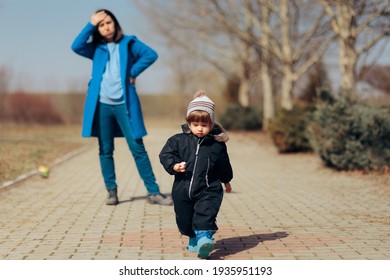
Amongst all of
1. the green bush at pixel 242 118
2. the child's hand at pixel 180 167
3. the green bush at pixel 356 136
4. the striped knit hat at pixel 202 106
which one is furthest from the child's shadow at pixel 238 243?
the green bush at pixel 242 118

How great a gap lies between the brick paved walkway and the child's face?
968mm

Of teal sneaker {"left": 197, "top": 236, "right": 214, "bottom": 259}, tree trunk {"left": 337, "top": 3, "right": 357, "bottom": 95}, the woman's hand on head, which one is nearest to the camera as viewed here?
teal sneaker {"left": 197, "top": 236, "right": 214, "bottom": 259}

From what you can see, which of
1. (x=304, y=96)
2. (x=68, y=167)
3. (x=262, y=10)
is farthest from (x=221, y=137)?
(x=304, y=96)

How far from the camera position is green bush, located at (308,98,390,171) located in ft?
36.4

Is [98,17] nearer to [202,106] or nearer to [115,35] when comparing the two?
[115,35]

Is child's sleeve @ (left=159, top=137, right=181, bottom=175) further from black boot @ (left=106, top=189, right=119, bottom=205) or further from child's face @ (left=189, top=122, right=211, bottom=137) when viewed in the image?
black boot @ (left=106, top=189, right=119, bottom=205)

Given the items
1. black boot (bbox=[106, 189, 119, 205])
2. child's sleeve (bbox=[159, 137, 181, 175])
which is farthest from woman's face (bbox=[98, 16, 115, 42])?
child's sleeve (bbox=[159, 137, 181, 175])

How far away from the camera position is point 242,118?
97.1 ft

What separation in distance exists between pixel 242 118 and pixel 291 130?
13492 mm

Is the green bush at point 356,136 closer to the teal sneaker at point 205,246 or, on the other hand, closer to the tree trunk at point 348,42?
the tree trunk at point 348,42

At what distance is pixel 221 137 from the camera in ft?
16.5

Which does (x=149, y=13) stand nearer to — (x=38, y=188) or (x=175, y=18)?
(x=175, y=18)

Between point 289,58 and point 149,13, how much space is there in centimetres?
624

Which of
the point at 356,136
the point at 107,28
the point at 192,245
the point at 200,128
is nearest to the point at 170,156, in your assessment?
the point at 200,128
